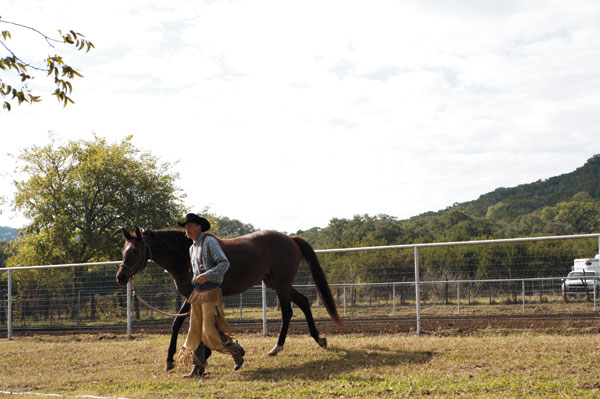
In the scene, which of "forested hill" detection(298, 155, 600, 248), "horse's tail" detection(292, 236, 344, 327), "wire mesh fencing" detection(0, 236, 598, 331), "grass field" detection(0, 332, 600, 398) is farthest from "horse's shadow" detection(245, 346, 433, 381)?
"forested hill" detection(298, 155, 600, 248)

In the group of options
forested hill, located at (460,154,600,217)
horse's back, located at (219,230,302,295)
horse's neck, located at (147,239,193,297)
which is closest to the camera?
horse's neck, located at (147,239,193,297)

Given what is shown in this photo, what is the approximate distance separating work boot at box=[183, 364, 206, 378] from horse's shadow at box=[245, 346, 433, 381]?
23.0 inches

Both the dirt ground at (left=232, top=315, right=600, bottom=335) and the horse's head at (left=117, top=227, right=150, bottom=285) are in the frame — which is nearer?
the horse's head at (left=117, top=227, right=150, bottom=285)

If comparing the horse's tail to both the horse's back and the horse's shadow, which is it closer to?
the horse's back

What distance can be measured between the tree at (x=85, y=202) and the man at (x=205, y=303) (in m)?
25.0

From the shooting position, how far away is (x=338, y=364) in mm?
7777

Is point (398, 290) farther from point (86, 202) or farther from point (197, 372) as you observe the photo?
point (86, 202)

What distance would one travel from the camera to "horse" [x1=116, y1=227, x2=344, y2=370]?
8.20 meters

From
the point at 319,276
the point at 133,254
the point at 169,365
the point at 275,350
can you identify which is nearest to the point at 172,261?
the point at 133,254

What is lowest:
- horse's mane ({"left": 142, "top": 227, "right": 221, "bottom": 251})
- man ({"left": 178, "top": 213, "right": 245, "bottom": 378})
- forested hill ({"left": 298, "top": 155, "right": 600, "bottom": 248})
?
man ({"left": 178, "top": 213, "right": 245, "bottom": 378})

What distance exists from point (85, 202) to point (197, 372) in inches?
1055

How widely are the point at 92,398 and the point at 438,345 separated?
466cm

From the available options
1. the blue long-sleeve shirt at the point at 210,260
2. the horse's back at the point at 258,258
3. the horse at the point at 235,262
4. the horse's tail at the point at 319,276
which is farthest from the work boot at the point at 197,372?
the horse's tail at the point at 319,276

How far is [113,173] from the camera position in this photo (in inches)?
1287
